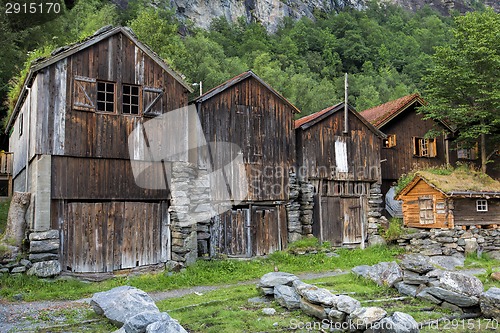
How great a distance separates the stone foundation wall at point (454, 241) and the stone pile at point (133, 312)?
51.5 feet

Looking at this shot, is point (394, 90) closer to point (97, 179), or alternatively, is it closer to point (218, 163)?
point (218, 163)

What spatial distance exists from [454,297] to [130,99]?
12.8m

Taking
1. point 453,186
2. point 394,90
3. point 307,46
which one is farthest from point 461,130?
point 307,46

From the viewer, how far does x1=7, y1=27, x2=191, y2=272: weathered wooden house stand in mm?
15195

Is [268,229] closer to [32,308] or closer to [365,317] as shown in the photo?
[32,308]

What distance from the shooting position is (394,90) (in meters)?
59.2

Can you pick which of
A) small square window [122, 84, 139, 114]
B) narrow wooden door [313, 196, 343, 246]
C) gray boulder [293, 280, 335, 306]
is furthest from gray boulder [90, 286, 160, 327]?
narrow wooden door [313, 196, 343, 246]

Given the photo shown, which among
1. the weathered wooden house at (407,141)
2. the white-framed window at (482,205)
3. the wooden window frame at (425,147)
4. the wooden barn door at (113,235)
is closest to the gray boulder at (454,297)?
the wooden barn door at (113,235)

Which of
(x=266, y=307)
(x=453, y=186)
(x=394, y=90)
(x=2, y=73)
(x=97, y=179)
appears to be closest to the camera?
(x=266, y=307)

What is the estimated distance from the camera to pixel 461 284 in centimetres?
1077

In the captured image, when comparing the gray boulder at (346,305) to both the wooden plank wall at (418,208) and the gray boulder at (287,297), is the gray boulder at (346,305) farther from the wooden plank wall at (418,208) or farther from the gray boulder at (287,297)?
the wooden plank wall at (418,208)

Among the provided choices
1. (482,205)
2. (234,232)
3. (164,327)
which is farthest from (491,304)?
(482,205)

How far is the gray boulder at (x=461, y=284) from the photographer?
10492 mm

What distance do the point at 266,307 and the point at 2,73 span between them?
2448 cm
